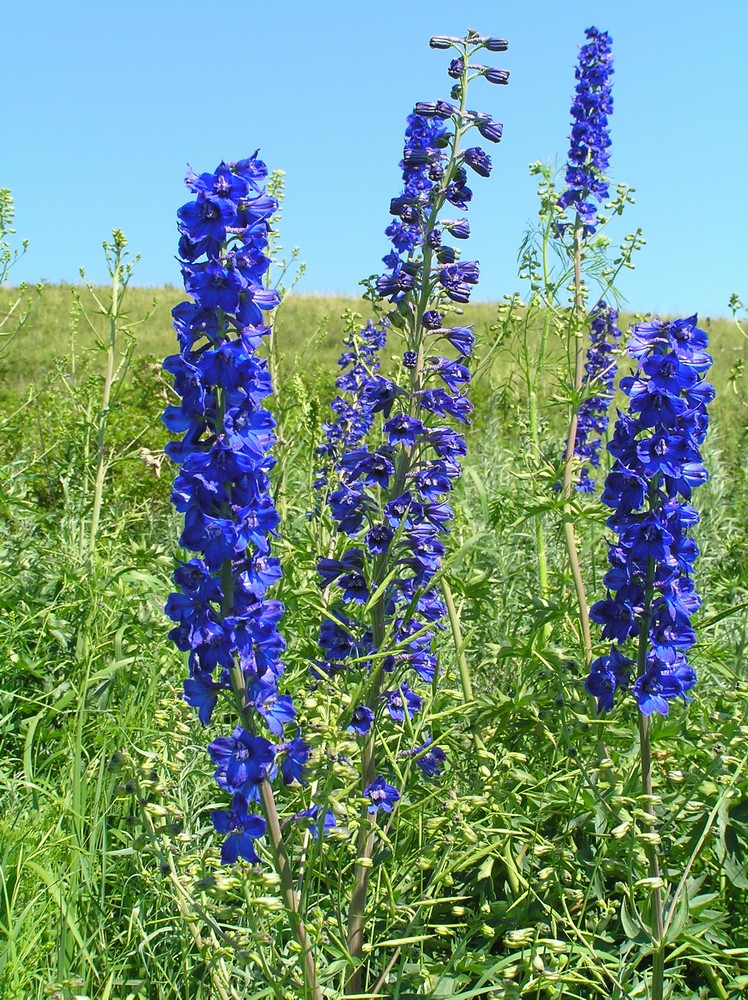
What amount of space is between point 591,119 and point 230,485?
3.79 metres

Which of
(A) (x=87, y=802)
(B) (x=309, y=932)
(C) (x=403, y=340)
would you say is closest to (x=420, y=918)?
(B) (x=309, y=932)

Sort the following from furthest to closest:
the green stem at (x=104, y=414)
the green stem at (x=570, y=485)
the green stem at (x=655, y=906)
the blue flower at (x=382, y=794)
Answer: the green stem at (x=104, y=414), the green stem at (x=570, y=485), the blue flower at (x=382, y=794), the green stem at (x=655, y=906)

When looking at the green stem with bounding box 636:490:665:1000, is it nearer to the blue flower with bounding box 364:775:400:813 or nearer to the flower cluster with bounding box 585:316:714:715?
the flower cluster with bounding box 585:316:714:715

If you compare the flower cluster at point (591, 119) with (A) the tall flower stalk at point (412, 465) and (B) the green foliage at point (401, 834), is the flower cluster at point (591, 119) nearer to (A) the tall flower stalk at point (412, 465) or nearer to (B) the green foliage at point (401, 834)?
(B) the green foliage at point (401, 834)

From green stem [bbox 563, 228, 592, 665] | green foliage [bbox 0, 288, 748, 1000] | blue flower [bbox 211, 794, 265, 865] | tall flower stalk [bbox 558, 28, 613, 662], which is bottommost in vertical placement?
green foliage [bbox 0, 288, 748, 1000]

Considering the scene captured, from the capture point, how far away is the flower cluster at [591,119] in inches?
178

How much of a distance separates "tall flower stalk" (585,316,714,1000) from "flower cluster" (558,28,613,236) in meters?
2.58

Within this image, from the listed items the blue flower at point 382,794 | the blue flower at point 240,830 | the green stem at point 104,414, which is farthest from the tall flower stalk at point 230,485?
the green stem at point 104,414

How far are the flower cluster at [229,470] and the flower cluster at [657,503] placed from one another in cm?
90

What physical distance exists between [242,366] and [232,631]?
0.53 metres

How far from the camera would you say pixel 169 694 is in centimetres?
357

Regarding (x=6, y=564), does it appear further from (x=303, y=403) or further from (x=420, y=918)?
(x=420, y=918)

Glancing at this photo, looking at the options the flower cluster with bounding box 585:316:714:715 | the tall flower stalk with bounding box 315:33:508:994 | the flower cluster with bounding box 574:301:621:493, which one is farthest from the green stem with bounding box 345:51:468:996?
the flower cluster with bounding box 574:301:621:493

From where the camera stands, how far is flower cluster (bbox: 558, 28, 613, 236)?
4.53 m
